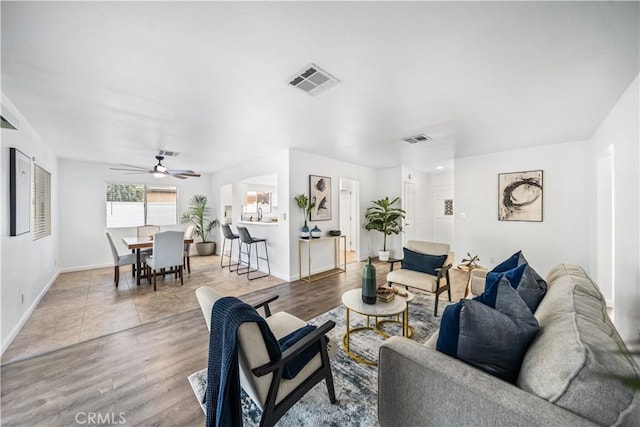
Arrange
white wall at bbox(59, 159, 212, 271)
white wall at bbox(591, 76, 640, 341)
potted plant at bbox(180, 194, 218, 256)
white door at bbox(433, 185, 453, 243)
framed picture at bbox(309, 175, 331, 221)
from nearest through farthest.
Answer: white wall at bbox(591, 76, 640, 341) < framed picture at bbox(309, 175, 331, 221) < white wall at bbox(59, 159, 212, 271) < potted plant at bbox(180, 194, 218, 256) < white door at bbox(433, 185, 453, 243)

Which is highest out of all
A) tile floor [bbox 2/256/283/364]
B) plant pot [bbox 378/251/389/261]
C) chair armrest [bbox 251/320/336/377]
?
chair armrest [bbox 251/320/336/377]

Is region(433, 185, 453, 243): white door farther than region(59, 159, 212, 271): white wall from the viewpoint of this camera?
Yes

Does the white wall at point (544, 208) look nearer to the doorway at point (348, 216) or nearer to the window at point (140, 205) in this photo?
the doorway at point (348, 216)

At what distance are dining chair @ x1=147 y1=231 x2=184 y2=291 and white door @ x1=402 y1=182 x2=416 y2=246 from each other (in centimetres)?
502

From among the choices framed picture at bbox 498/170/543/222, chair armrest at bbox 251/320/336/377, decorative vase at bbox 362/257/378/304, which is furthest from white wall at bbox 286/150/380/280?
chair armrest at bbox 251/320/336/377

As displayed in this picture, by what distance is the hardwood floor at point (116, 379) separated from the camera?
5.32 feet

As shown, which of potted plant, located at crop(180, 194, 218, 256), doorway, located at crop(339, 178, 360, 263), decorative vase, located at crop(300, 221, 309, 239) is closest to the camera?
decorative vase, located at crop(300, 221, 309, 239)

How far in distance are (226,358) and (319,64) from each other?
6.62 feet

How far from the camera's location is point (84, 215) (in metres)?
5.45

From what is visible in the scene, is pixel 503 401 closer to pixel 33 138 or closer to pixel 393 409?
pixel 393 409

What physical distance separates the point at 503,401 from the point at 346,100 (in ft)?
8.10

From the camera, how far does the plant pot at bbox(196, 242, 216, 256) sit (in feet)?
22.5

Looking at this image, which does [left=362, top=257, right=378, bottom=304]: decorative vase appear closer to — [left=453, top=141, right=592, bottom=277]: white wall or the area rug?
the area rug

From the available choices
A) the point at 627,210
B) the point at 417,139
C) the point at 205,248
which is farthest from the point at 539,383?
the point at 205,248
